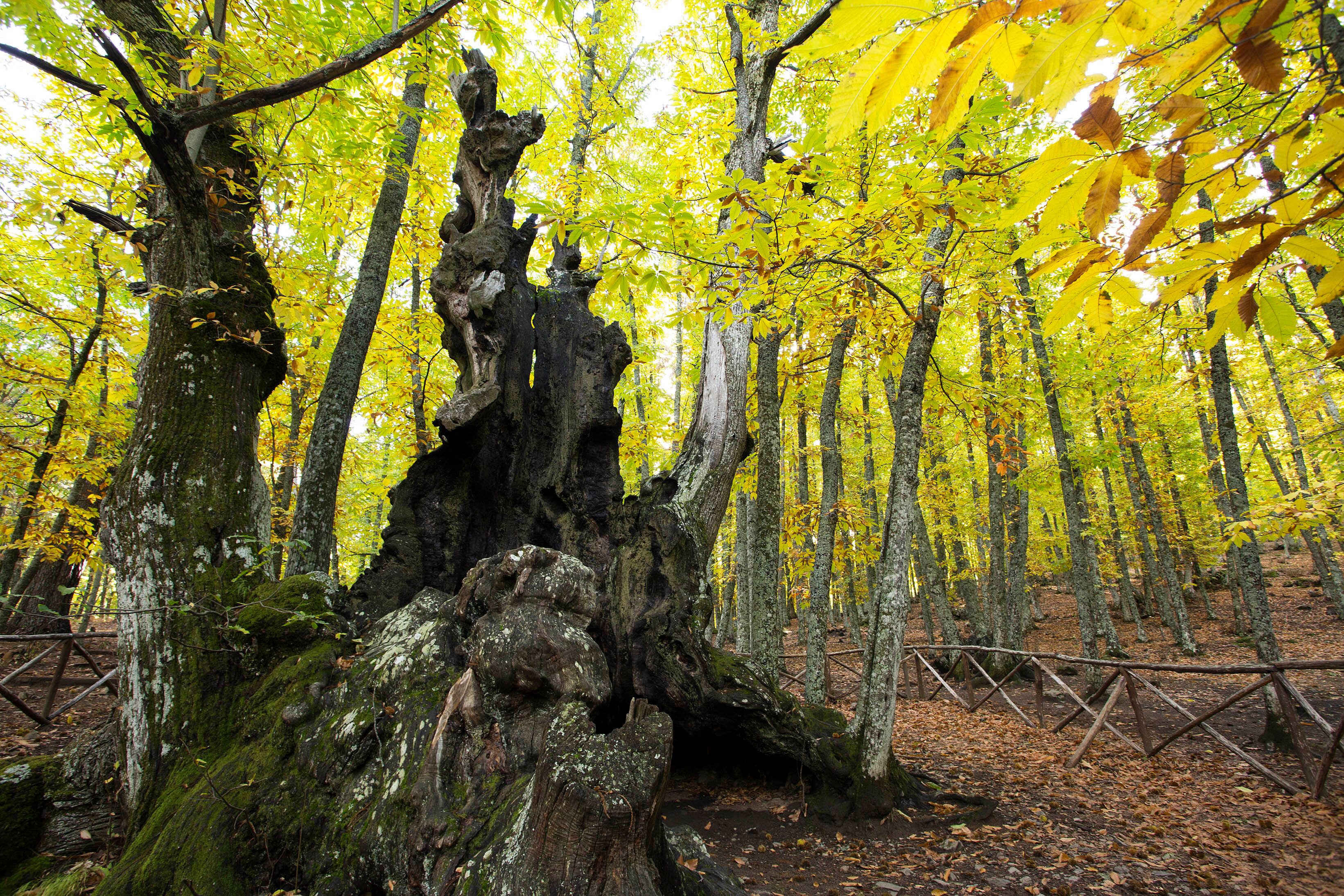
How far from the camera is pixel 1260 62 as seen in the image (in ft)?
3.64

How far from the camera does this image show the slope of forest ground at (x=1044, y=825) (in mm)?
3988

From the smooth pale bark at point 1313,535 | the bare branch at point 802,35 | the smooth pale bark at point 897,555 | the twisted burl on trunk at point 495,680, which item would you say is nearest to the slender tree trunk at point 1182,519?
the smooth pale bark at point 1313,535

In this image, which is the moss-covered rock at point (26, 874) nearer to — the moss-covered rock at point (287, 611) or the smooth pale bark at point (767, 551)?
the moss-covered rock at point (287, 611)

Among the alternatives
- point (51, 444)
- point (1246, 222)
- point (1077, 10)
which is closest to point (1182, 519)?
point (1246, 222)

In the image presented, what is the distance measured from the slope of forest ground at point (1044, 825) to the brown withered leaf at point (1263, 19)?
475cm

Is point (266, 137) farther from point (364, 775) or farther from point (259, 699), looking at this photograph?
point (364, 775)

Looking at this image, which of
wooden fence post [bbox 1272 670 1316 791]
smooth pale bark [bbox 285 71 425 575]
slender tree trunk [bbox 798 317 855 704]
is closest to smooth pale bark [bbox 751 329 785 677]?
slender tree trunk [bbox 798 317 855 704]

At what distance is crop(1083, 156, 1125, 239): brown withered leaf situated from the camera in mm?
1204

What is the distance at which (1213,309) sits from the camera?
4.79ft

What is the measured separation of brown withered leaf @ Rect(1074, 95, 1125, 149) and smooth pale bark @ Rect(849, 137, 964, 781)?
367 cm

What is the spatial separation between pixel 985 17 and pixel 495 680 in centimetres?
324

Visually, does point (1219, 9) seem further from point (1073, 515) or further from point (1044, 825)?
point (1073, 515)

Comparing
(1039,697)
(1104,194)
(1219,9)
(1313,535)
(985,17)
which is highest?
(1313,535)

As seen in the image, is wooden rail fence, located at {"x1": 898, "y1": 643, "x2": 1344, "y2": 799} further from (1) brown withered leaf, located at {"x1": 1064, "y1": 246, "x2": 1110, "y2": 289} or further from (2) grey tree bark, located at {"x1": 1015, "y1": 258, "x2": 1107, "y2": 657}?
(1) brown withered leaf, located at {"x1": 1064, "y1": 246, "x2": 1110, "y2": 289}
